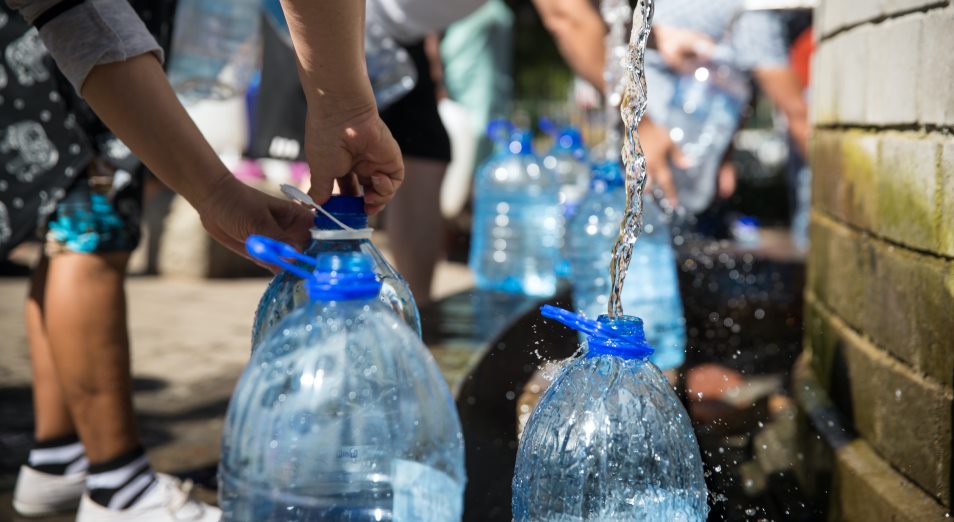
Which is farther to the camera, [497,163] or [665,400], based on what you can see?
[497,163]

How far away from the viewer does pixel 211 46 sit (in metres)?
3.36

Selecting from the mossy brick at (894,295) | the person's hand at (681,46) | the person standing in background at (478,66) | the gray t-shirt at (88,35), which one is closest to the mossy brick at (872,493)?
the mossy brick at (894,295)

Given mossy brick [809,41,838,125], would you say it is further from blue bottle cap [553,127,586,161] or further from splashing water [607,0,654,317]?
blue bottle cap [553,127,586,161]

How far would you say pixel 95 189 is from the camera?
2.85 meters

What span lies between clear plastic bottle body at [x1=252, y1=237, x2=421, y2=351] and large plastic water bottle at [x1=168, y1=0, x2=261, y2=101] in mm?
1626

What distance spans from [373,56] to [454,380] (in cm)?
145

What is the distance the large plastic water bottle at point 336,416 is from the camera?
1465 mm

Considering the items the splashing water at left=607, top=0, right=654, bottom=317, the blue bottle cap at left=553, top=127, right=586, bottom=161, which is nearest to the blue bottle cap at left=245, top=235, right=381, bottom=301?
the splashing water at left=607, top=0, right=654, bottom=317

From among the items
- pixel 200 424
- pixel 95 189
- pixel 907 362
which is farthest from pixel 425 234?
pixel 907 362

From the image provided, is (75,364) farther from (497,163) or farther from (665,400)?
(497,163)

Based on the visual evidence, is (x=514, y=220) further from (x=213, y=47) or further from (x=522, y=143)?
(x=213, y=47)

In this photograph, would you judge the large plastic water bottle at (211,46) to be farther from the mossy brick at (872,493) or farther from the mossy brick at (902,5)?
the mossy brick at (872,493)

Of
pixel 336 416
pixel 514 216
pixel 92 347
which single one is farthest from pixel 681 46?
pixel 336 416

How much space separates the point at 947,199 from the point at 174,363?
12.9 feet
